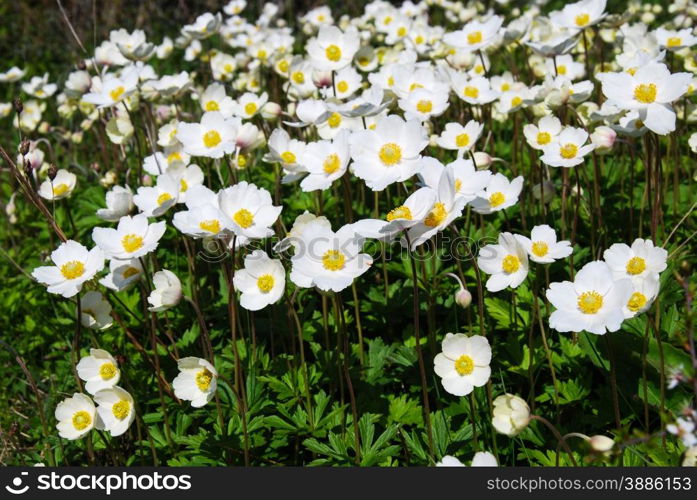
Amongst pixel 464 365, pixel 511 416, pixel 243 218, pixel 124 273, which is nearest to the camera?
pixel 511 416

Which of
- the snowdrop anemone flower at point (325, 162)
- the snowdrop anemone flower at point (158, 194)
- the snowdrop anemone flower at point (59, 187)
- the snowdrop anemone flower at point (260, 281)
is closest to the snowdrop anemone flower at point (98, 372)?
the snowdrop anemone flower at point (260, 281)

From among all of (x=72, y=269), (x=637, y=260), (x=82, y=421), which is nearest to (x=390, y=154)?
(x=637, y=260)

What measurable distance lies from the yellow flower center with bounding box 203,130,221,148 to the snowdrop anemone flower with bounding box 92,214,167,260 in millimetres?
566

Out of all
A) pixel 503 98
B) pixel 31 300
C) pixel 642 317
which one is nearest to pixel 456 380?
pixel 642 317

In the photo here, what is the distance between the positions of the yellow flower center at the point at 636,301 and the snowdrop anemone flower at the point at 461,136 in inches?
48.5

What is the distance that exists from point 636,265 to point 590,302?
13.7 inches

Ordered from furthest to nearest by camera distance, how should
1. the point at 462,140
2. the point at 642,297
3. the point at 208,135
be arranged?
1. the point at 462,140
2. the point at 208,135
3. the point at 642,297

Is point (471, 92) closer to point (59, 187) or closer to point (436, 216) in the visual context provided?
point (436, 216)

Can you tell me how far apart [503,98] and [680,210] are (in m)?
1.00

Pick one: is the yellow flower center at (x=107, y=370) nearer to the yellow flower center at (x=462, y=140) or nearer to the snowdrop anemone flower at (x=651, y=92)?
the yellow flower center at (x=462, y=140)

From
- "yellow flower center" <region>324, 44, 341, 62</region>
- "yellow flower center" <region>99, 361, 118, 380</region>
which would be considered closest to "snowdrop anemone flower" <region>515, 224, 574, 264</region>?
"yellow flower center" <region>99, 361, 118, 380</region>

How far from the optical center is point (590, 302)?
211 centimetres

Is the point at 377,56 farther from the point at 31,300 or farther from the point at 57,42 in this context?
the point at 57,42

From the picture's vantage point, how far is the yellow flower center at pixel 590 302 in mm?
2098
